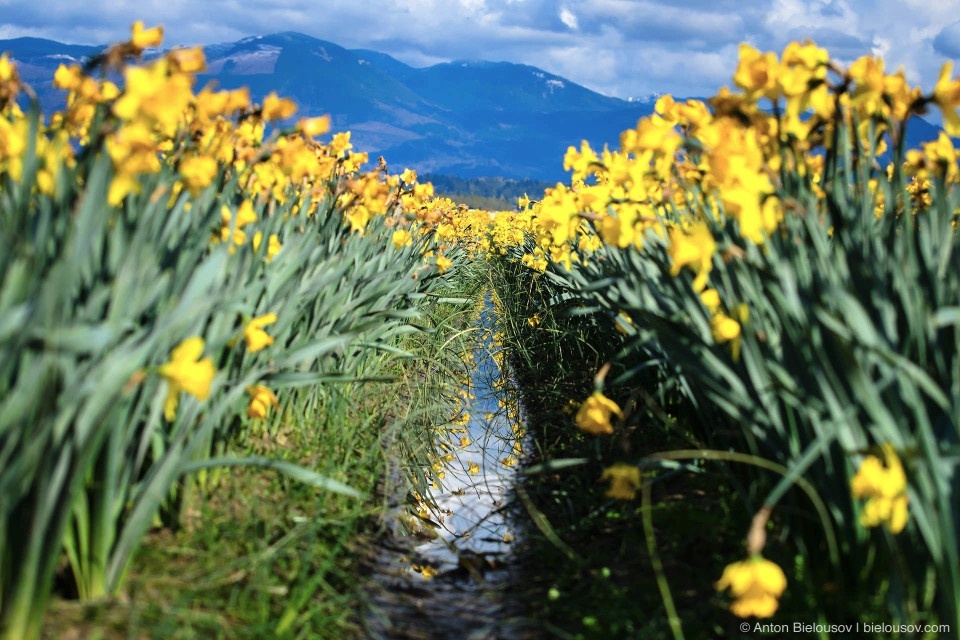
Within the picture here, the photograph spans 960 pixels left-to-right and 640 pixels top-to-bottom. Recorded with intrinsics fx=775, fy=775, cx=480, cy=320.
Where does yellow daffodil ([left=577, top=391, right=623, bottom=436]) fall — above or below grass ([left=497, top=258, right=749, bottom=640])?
above

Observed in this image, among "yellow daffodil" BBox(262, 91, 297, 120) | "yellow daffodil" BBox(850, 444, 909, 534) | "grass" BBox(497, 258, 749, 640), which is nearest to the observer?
"yellow daffodil" BBox(850, 444, 909, 534)

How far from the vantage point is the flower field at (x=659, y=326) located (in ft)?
4.44

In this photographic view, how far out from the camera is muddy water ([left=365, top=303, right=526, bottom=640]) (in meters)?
2.14

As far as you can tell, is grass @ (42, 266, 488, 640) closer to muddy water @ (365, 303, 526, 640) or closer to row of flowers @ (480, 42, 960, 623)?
muddy water @ (365, 303, 526, 640)

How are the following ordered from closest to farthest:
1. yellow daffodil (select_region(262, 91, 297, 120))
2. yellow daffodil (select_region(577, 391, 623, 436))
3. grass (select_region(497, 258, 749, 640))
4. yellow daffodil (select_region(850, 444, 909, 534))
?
yellow daffodil (select_region(850, 444, 909, 534)) → grass (select_region(497, 258, 749, 640)) → yellow daffodil (select_region(577, 391, 623, 436)) → yellow daffodil (select_region(262, 91, 297, 120))

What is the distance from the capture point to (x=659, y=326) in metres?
2.04

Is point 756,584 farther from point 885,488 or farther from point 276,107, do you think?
point 276,107

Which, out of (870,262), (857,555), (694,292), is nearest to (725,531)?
(857,555)

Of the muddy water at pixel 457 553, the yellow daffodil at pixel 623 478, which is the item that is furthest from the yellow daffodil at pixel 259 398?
the yellow daffodil at pixel 623 478

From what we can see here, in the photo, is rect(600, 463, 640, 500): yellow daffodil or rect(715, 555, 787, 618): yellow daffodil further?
rect(600, 463, 640, 500): yellow daffodil

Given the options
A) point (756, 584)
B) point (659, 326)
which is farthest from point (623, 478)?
point (756, 584)

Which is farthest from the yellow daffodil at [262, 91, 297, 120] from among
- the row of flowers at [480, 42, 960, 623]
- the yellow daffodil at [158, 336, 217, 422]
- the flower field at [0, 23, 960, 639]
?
the yellow daffodil at [158, 336, 217, 422]

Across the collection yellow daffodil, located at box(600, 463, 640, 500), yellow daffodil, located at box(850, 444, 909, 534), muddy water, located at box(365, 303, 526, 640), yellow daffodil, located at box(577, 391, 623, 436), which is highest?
yellow daffodil, located at box(577, 391, 623, 436)

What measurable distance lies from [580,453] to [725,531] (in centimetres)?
118
